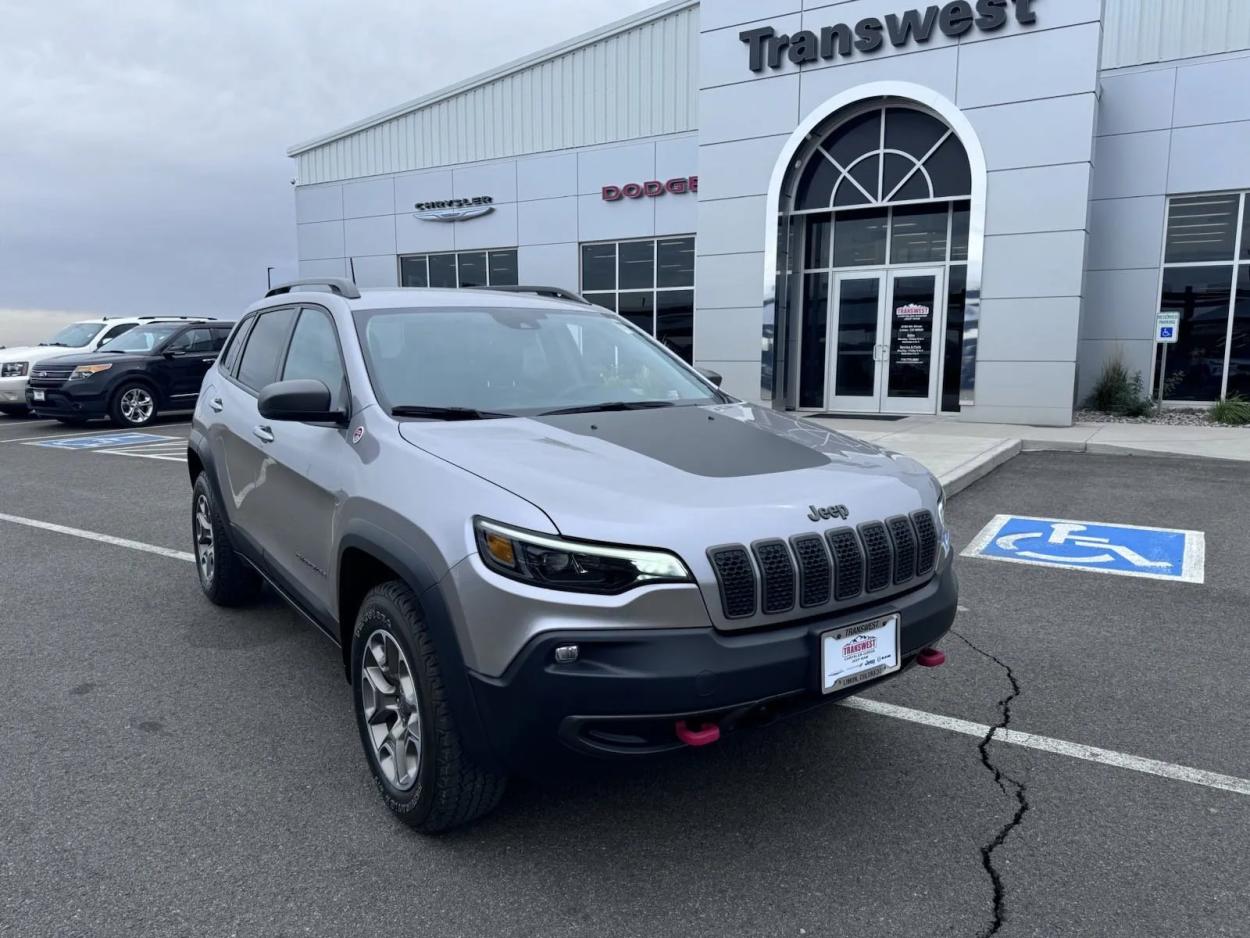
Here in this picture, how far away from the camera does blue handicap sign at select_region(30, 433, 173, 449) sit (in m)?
13.0

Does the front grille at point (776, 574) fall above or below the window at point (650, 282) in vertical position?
below

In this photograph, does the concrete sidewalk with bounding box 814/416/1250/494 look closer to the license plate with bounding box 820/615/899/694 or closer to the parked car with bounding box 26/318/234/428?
the license plate with bounding box 820/615/899/694

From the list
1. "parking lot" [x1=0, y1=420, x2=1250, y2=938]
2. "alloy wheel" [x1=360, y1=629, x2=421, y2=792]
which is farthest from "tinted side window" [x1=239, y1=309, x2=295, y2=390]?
"alloy wheel" [x1=360, y1=629, x2=421, y2=792]

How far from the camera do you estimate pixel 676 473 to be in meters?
2.72

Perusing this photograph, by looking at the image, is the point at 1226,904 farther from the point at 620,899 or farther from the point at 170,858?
the point at 170,858

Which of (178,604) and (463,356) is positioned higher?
(463,356)

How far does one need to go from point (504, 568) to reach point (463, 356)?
4.79ft

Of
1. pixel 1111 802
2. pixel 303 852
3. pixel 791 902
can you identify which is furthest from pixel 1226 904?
pixel 303 852

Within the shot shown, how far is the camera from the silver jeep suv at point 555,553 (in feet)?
7.68

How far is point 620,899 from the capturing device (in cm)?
251

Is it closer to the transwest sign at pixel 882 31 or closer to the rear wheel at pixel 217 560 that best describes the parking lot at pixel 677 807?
the rear wheel at pixel 217 560

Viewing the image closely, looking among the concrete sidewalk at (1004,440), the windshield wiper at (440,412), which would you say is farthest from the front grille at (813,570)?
the concrete sidewalk at (1004,440)

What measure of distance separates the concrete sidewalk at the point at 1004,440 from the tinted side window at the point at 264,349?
20.7ft

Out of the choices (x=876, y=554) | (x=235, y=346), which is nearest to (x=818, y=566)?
(x=876, y=554)
